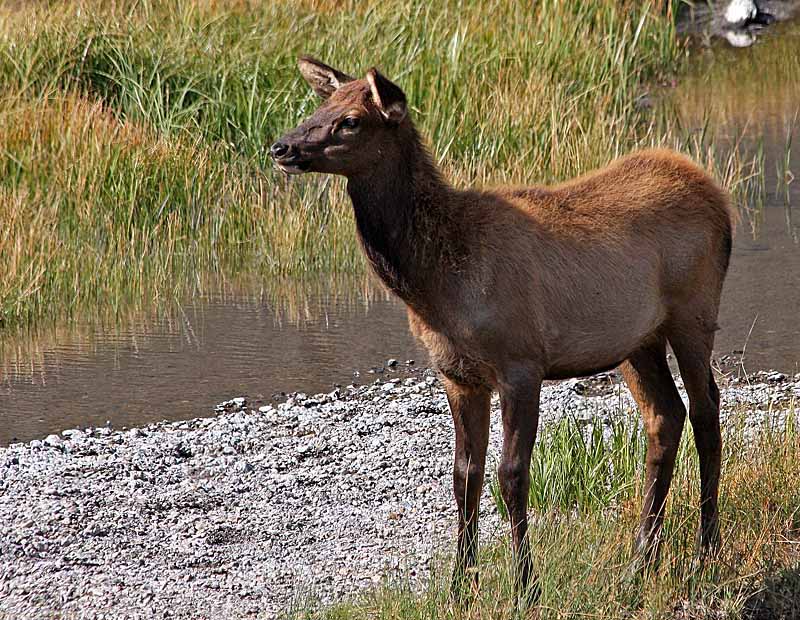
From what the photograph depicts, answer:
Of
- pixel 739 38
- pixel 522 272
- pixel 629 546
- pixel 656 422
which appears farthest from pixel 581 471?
pixel 739 38

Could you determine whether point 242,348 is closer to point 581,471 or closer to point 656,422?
point 581,471

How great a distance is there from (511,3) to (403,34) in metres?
1.69

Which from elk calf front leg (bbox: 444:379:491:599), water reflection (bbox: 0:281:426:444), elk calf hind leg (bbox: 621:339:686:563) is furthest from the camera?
water reflection (bbox: 0:281:426:444)

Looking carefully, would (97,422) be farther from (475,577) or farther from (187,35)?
(187,35)

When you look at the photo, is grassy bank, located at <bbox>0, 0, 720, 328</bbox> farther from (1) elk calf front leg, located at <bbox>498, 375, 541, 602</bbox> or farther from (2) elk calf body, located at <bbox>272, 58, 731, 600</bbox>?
(1) elk calf front leg, located at <bbox>498, 375, 541, 602</bbox>

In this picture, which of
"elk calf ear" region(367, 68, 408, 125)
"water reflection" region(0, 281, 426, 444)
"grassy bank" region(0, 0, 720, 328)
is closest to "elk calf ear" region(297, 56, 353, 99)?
"elk calf ear" region(367, 68, 408, 125)

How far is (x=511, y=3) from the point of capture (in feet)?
47.7

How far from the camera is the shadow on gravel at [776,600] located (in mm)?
5199

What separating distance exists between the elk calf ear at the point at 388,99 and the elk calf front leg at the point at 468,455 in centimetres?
104

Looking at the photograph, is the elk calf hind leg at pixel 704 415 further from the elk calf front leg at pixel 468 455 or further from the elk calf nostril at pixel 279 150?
the elk calf nostril at pixel 279 150

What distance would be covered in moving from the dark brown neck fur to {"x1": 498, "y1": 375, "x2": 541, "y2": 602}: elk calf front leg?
500mm

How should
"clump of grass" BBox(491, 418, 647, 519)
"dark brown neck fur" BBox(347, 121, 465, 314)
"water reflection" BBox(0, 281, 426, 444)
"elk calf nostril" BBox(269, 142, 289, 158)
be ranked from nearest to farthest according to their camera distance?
"elk calf nostril" BBox(269, 142, 289, 158)
"dark brown neck fur" BBox(347, 121, 465, 314)
"clump of grass" BBox(491, 418, 647, 519)
"water reflection" BBox(0, 281, 426, 444)

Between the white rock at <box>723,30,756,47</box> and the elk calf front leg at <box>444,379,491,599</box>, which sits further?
the white rock at <box>723,30,756,47</box>

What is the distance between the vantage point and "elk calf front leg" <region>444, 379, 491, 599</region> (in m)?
5.27
